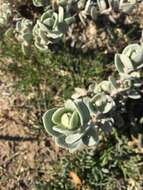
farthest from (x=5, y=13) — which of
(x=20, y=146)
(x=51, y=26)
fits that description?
(x=20, y=146)

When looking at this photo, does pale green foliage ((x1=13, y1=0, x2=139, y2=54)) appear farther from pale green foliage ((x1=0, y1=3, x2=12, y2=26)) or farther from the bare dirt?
the bare dirt

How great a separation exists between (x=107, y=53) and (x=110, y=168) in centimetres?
68

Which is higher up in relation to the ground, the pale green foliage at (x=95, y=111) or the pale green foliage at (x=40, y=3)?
→ the pale green foliage at (x=40, y=3)

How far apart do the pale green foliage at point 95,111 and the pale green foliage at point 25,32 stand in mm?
433

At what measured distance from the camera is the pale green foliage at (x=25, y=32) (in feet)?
10.8

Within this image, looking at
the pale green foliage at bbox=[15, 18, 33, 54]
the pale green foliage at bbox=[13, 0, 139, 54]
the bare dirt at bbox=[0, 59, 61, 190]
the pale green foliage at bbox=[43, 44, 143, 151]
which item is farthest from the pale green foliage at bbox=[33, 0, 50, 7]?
the pale green foliage at bbox=[43, 44, 143, 151]

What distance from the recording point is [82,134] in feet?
9.09

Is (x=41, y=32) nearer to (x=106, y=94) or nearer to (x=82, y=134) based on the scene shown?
(x=106, y=94)

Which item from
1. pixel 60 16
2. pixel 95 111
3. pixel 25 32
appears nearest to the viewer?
pixel 95 111

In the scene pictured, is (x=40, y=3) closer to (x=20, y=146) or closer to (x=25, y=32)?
(x=25, y=32)

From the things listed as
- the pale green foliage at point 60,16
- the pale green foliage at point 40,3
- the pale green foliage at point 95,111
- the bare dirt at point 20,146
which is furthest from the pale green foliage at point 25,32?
the pale green foliage at point 95,111

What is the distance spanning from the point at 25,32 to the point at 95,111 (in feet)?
2.35

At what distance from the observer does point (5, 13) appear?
11.0ft

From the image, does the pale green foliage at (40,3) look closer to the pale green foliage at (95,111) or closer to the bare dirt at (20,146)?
the bare dirt at (20,146)
